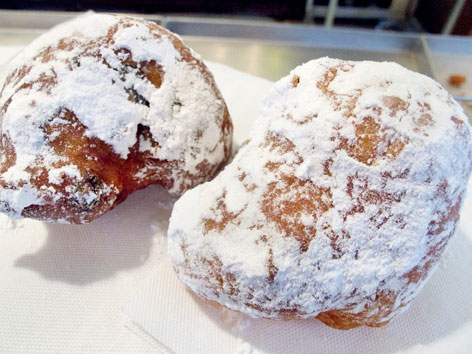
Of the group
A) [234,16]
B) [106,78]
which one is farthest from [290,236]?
[234,16]

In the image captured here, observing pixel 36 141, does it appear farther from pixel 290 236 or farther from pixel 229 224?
pixel 290 236

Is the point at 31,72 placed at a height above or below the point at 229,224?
above

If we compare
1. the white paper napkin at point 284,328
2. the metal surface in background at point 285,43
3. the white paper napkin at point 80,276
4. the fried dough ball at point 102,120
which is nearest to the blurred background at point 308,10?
the metal surface in background at point 285,43

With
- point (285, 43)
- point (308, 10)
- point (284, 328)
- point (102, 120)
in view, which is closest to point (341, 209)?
point (284, 328)

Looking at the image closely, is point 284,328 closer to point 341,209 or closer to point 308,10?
point 341,209

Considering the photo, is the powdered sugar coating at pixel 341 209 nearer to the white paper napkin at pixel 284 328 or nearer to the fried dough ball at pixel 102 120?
the white paper napkin at pixel 284 328

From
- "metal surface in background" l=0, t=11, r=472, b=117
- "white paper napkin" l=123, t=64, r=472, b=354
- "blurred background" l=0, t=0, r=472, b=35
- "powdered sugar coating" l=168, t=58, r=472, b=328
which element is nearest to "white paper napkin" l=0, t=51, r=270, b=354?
"white paper napkin" l=123, t=64, r=472, b=354
